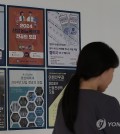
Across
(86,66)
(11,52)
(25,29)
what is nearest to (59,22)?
(25,29)

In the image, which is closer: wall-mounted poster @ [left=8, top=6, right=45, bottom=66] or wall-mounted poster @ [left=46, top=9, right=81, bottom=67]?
wall-mounted poster @ [left=8, top=6, right=45, bottom=66]

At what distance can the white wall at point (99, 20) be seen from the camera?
209cm

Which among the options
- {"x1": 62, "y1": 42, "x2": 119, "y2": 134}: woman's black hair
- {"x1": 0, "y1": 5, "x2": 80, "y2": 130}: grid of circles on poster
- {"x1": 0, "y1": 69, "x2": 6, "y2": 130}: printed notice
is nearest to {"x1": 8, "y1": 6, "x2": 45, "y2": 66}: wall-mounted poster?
{"x1": 0, "y1": 5, "x2": 80, "y2": 130}: grid of circles on poster

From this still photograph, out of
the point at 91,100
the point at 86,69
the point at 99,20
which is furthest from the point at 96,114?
the point at 99,20

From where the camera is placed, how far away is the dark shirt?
1.16m

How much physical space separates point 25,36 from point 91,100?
88 centimetres

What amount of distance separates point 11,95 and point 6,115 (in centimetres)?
12

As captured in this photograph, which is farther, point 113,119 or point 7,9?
point 7,9

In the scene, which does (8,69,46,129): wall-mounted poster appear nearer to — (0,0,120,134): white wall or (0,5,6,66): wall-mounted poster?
(0,5,6,66): wall-mounted poster

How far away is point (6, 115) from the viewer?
185 cm

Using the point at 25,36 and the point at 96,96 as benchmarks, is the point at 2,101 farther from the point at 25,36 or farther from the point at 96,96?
the point at 96,96

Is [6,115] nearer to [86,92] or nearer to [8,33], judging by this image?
[8,33]

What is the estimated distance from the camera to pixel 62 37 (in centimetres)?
205

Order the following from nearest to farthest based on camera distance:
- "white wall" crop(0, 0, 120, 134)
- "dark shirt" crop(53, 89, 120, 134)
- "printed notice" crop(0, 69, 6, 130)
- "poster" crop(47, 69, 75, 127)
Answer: "dark shirt" crop(53, 89, 120, 134) < "printed notice" crop(0, 69, 6, 130) < "poster" crop(47, 69, 75, 127) < "white wall" crop(0, 0, 120, 134)
